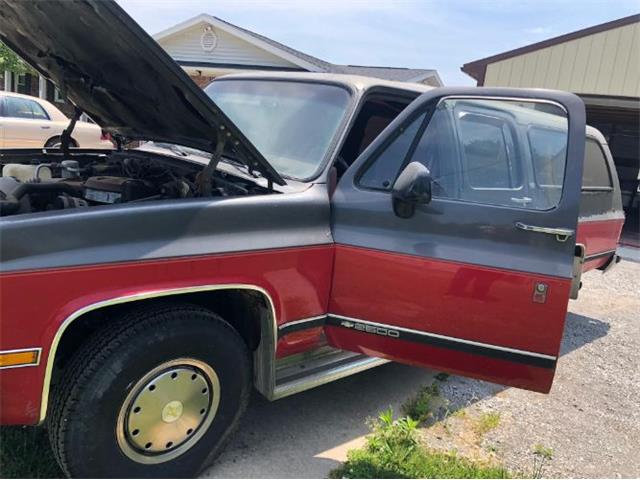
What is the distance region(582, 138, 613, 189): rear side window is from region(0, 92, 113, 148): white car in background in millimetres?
8574

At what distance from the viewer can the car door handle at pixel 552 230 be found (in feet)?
9.00

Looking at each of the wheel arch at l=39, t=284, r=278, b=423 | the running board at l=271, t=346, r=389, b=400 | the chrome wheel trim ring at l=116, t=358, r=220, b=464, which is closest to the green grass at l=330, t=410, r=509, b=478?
the running board at l=271, t=346, r=389, b=400

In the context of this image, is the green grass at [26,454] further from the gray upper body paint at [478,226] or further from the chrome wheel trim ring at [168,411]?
the gray upper body paint at [478,226]

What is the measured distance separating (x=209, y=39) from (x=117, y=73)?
15420 mm

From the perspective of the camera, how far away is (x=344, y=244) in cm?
296

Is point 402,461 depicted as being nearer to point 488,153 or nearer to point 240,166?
point 488,153

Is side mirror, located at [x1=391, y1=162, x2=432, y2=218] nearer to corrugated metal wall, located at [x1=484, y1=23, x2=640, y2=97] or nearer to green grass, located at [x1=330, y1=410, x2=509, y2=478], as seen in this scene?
green grass, located at [x1=330, y1=410, x2=509, y2=478]

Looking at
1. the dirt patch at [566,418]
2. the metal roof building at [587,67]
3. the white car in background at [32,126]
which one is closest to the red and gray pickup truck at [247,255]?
the dirt patch at [566,418]

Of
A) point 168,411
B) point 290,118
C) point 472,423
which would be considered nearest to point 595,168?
point 472,423

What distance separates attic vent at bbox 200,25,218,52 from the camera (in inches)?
685

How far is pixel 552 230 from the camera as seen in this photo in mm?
2758

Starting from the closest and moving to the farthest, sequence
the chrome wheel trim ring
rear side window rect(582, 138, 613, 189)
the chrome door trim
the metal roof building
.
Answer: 1. the chrome wheel trim ring
2. the chrome door trim
3. rear side window rect(582, 138, 613, 189)
4. the metal roof building

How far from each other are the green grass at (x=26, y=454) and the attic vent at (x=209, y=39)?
16.2 meters

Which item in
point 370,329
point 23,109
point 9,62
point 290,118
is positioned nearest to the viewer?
point 370,329
